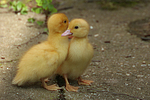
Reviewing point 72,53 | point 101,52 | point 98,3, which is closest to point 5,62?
point 72,53

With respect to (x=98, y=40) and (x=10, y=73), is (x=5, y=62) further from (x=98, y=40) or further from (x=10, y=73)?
(x=98, y=40)

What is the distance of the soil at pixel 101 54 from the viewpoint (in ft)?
8.89

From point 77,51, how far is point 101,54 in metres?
1.30

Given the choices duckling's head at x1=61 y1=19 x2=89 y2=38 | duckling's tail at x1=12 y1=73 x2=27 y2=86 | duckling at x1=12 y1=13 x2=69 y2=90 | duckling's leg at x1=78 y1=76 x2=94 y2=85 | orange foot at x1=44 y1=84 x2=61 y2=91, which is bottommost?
duckling's leg at x1=78 y1=76 x2=94 y2=85

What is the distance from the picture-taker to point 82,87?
2.98 meters

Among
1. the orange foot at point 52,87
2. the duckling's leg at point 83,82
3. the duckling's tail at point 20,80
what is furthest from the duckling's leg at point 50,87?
the duckling's leg at point 83,82

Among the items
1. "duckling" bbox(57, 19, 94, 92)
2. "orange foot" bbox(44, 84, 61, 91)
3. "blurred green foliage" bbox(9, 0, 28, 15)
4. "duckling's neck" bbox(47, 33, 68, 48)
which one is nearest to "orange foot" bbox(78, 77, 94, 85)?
"duckling" bbox(57, 19, 94, 92)

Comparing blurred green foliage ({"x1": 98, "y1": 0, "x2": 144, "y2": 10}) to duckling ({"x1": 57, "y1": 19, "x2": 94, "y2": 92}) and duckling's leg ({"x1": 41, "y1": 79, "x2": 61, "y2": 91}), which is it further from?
duckling's leg ({"x1": 41, "y1": 79, "x2": 61, "y2": 91})

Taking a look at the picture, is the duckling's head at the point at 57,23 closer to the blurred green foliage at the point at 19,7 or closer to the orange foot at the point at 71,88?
the orange foot at the point at 71,88

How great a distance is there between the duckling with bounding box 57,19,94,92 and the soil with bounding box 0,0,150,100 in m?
0.27

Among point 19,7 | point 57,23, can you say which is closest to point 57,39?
point 57,23

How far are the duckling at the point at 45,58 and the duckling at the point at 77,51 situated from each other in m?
0.09

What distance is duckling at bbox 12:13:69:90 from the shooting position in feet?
8.48

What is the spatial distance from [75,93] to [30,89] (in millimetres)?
552
